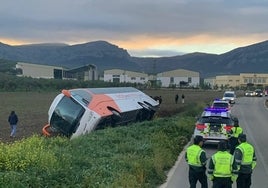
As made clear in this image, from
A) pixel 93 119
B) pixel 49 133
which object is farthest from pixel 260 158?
pixel 49 133

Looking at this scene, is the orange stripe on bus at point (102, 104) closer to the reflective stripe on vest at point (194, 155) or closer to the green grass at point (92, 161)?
the green grass at point (92, 161)

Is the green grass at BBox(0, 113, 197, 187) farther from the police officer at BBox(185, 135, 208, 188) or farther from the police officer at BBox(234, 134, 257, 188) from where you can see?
the police officer at BBox(234, 134, 257, 188)

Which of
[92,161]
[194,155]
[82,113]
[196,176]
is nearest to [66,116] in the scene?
[82,113]

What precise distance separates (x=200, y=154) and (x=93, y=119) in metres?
13.4

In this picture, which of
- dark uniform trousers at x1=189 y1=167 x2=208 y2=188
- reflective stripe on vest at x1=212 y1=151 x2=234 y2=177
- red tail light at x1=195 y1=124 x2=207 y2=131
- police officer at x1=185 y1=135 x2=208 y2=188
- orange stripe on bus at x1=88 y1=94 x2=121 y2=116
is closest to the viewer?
reflective stripe on vest at x1=212 y1=151 x2=234 y2=177

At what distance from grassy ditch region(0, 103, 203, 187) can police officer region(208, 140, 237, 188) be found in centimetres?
197

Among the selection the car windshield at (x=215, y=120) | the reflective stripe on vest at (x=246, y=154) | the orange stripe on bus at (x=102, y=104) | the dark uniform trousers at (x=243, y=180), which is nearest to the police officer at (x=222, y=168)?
the reflective stripe on vest at (x=246, y=154)

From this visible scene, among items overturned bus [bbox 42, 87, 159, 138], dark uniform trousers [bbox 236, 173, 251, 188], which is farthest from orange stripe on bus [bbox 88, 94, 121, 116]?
dark uniform trousers [bbox 236, 173, 251, 188]

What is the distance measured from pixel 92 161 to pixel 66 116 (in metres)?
11.2

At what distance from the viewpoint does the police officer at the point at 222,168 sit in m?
10.1

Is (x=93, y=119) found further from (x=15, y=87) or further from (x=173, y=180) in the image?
(x=15, y=87)

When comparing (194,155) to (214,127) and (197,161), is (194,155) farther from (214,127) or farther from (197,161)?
(214,127)

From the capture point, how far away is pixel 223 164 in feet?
33.0

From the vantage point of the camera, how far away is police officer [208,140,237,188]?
33.1ft
